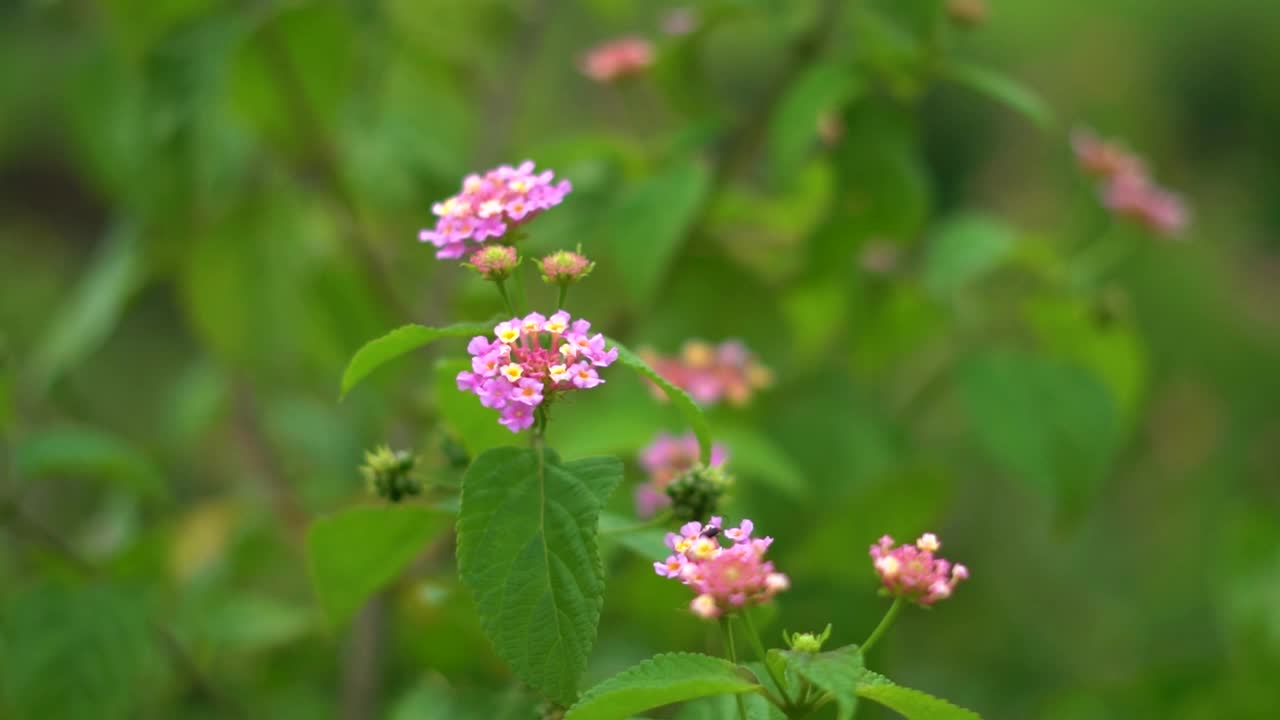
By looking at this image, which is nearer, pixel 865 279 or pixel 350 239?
pixel 865 279

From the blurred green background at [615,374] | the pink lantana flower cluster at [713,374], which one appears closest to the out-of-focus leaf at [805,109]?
the blurred green background at [615,374]

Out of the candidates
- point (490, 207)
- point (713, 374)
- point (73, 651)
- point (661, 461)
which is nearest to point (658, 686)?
point (490, 207)

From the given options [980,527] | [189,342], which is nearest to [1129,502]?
[980,527]

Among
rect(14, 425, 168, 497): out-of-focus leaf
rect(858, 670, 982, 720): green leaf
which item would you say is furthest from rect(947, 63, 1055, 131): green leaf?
rect(14, 425, 168, 497): out-of-focus leaf

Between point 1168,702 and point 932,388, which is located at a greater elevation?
point 932,388

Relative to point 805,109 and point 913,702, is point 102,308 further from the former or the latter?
point 913,702

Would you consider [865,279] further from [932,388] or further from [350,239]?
[350,239]
